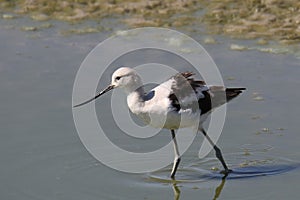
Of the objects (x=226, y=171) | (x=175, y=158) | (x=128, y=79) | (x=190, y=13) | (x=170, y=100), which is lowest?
(x=226, y=171)

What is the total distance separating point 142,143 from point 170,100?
30.9 inches

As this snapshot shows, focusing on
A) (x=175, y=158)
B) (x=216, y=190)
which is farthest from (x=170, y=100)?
(x=216, y=190)

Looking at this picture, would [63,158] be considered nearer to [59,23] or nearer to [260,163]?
[260,163]

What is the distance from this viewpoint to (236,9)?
911cm

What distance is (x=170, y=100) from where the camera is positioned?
5266 millimetres

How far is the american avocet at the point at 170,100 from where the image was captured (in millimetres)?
5262

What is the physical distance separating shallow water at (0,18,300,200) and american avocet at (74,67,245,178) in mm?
276

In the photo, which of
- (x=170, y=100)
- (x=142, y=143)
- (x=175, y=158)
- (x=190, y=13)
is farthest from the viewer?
(x=190, y=13)

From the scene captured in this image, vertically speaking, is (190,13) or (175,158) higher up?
(190,13)

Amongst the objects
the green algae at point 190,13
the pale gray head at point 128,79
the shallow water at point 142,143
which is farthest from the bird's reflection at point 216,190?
the green algae at point 190,13

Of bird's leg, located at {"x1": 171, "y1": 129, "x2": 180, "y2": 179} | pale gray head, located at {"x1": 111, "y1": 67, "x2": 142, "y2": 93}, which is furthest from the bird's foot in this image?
pale gray head, located at {"x1": 111, "y1": 67, "x2": 142, "y2": 93}

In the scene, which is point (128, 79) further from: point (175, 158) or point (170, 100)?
point (175, 158)

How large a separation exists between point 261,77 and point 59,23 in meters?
3.13

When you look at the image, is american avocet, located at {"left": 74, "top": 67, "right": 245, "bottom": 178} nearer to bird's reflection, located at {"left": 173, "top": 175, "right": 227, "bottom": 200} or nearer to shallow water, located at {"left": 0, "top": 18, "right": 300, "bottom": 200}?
bird's reflection, located at {"left": 173, "top": 175, "right": 227, "bottom": 200}
